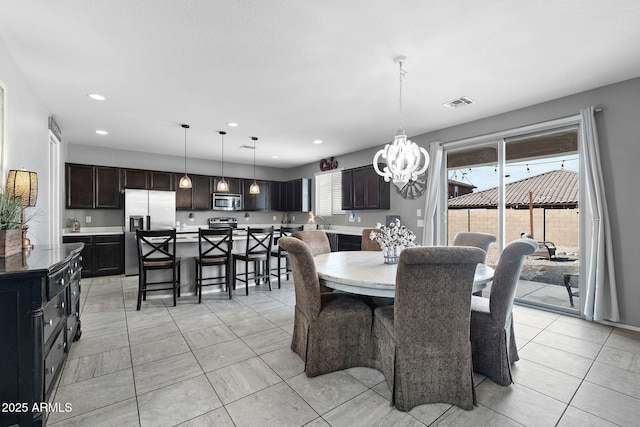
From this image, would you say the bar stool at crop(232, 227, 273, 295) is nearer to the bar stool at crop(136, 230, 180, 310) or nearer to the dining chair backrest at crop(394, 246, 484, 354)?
the bar stool at crop(136, 230, 180, 310)

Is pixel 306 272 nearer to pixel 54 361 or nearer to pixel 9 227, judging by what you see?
pixel 54 361

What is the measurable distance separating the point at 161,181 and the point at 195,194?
74cm

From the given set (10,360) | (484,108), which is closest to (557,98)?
(484,108)

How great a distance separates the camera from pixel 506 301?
6.60 ft

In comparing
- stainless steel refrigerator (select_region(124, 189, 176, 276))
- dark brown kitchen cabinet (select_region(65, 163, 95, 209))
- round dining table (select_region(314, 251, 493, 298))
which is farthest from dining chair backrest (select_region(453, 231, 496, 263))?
dark brown kitchen cabinet (select_region(65, 163, 95, 209))

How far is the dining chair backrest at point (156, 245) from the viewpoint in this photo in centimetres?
360

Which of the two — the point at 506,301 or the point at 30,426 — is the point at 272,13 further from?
the point at 30,426

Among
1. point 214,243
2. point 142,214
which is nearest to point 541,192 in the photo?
point 214,243

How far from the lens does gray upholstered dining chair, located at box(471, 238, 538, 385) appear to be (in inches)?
77.5

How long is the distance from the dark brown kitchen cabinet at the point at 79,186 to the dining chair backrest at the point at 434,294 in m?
6.21

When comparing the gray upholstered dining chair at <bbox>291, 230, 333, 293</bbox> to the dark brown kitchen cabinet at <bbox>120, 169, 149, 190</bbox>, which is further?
the dark brown kitchen cabinet at <bbox>120, 169, 149, 190</bbox>

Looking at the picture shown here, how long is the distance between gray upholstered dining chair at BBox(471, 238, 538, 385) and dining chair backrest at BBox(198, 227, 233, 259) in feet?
10.0

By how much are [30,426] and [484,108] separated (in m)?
4.89

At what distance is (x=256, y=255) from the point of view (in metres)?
4.39
